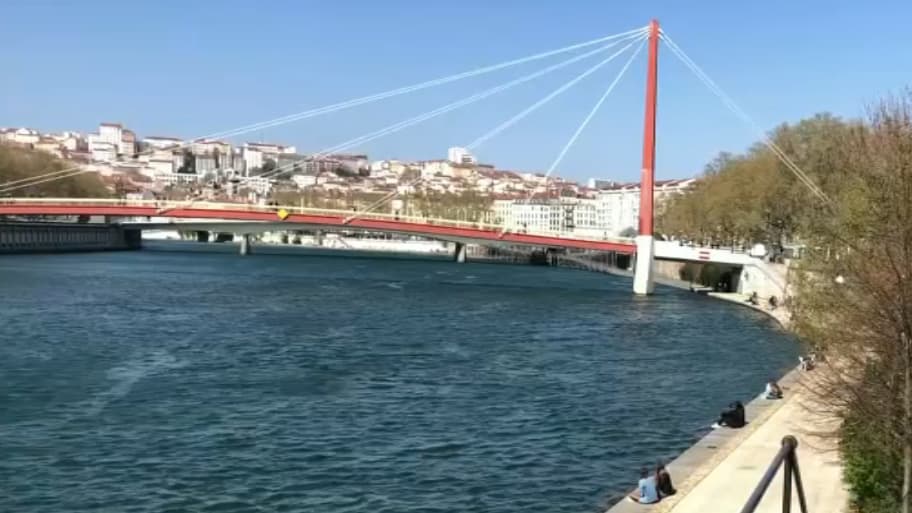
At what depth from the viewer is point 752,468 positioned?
12328 mm

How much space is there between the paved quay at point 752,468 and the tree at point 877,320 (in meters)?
0.81

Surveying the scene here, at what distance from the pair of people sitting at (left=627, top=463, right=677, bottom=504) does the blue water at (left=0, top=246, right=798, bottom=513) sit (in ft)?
3.62

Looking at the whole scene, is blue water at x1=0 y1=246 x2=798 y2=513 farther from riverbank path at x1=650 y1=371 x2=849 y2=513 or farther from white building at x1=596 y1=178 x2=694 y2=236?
white building at x1=596 y1=178 x2=694 y2=236

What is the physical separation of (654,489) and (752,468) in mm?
1907

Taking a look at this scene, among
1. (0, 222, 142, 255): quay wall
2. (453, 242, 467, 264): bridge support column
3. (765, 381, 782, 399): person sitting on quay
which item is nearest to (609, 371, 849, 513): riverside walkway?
(765, 381, 782, 399): person sitting on quay

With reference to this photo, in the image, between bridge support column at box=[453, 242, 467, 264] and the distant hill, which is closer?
the distant hill

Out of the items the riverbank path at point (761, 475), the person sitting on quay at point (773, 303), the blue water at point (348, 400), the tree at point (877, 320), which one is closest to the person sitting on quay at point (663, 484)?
the riverbank path at point (761, 475)

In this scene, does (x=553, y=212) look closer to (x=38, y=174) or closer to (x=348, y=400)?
(x=38, y=174)

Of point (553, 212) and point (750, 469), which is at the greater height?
point (553, 212)

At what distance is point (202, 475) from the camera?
12.7 metres

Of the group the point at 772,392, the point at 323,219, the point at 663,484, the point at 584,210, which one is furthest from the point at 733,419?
the point at 584,210

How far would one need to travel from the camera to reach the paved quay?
10.7 m

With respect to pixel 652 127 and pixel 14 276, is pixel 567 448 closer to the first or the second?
pixel 652 127

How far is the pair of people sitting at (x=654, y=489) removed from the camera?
10992 mm
